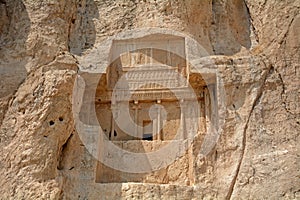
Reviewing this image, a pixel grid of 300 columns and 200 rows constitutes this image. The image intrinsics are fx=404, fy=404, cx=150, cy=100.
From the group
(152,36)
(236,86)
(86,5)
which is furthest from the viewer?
(86,5)

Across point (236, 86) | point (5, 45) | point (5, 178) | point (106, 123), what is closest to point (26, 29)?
point (5, 45)

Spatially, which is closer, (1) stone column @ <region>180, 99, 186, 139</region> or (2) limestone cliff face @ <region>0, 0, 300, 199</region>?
(2) limestone cliff face @ <region>0, 0, 300, 199</region>

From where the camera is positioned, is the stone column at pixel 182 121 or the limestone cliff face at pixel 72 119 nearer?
the limestone cliff face at pixel 72 119

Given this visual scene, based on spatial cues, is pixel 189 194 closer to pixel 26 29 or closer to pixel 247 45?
pixel 247 45

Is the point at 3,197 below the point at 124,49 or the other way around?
below

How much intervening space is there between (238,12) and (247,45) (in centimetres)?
120

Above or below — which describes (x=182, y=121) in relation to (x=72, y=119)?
below

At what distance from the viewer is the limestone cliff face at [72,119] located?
7.63 m

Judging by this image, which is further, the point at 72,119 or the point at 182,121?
the point at 182,121

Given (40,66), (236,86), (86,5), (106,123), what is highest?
(86,5)

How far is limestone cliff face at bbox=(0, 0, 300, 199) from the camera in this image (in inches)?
301

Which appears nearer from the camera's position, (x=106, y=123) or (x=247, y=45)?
(x=106, y=123)

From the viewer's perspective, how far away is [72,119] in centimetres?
841

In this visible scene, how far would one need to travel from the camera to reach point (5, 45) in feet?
30.8
